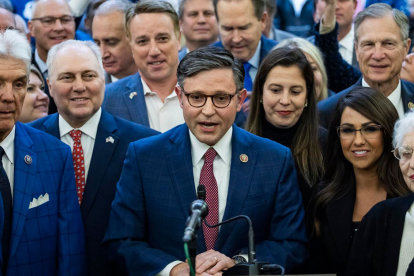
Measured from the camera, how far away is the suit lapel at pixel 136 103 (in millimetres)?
5520

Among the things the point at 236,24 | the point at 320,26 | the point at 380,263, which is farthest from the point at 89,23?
the point at 380,263

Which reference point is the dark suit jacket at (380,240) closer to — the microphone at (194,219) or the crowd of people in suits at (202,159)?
the crowd of people in suits at (202,159)

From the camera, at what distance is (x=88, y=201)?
4.74 meters

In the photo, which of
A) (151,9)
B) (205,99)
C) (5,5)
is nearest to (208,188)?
(205,99)

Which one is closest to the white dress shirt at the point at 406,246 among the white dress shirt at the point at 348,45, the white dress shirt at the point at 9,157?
the white dress shirt at the point at 9,157

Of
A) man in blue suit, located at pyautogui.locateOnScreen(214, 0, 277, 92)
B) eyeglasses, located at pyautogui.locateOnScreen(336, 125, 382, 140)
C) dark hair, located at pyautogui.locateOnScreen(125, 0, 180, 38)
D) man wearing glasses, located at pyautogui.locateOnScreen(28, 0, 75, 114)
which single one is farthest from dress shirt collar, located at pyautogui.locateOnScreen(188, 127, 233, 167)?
man wearing glasses, located at pyautogui.locateOnScreen(28, 0, 75, 114)

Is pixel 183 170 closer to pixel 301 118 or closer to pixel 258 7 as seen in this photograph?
pixel 301 118

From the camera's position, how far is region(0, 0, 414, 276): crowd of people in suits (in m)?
4.21

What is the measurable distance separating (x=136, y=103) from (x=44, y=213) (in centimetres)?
156

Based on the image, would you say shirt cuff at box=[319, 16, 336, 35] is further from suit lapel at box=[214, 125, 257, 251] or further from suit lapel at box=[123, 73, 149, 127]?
suit lapel at box=[214, 125, 257, 251]

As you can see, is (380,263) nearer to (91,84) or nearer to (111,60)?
(91,84)

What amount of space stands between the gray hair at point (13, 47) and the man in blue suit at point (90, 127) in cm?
65

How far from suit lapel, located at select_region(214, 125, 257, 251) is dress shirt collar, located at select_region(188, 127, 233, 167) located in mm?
44

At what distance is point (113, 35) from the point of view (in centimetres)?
629
